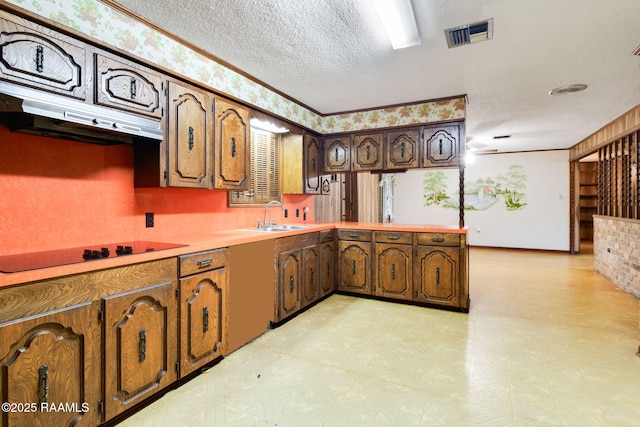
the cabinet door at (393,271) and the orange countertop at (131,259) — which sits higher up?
the orange countertop at (131,259)

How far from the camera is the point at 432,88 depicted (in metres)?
3.47

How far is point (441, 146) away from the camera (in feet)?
12.5

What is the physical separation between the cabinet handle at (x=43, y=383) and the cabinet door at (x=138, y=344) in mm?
241

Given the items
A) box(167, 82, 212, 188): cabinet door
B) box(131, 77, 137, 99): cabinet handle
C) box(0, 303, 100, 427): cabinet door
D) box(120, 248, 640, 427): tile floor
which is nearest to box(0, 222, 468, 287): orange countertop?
box(0, 303, 100, 427): cabinet door

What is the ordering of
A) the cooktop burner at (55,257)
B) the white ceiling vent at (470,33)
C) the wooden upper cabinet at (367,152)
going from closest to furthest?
the cooktop burner at (55,257) < the white ceiling vent at (470,33) < the wooden upper cabinet at (367,152)

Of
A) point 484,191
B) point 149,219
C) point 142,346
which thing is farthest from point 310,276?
point 484,191

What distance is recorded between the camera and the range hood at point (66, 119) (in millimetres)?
1475

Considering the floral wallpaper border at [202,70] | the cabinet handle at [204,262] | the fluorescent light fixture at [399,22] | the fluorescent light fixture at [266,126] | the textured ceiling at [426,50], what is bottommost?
the cabinet handle at [204,262]

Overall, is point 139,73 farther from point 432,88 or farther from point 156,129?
point 432,88

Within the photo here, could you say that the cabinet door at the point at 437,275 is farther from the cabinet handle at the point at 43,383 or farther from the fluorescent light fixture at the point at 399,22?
the cabinet handle at the point at 43,383

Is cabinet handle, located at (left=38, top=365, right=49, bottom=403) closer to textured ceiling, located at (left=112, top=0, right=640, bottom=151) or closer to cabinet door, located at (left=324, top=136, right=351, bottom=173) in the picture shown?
textured ceiling, located at (left=112, top=0, right=640, bottom=151)

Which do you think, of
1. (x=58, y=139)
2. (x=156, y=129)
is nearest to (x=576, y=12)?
(x=156, y=129)

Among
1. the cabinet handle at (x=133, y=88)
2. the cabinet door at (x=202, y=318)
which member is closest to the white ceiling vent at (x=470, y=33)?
the cabinet handle at (x=133, y=88)

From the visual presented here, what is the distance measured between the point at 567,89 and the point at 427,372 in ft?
11.1
